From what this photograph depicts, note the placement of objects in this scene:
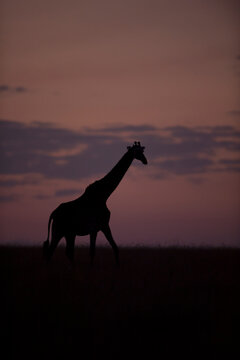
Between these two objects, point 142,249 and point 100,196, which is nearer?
point 100,196

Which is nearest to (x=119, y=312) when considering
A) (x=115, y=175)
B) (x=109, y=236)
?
(x=109, y=236)

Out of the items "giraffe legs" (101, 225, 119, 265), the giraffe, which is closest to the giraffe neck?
the giraffe

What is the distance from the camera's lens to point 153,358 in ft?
25.9

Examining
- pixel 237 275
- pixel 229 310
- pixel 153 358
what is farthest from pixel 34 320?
pixel 237 275

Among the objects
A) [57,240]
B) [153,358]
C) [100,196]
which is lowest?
[153,358]

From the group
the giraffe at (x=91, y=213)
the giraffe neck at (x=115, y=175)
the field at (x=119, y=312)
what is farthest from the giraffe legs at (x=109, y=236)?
the giraffe neck at (x=115, y=175)

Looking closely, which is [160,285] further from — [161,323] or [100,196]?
[100,196]

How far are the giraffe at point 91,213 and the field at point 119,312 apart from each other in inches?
35.5

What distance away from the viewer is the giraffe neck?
1645cm

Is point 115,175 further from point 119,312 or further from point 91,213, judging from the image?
point 119,312

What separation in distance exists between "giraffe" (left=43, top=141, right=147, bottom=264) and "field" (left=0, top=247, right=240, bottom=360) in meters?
0.90

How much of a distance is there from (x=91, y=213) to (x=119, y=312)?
6222 mm

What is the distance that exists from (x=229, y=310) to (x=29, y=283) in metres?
4.07

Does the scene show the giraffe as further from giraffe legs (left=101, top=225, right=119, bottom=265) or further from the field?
the field
